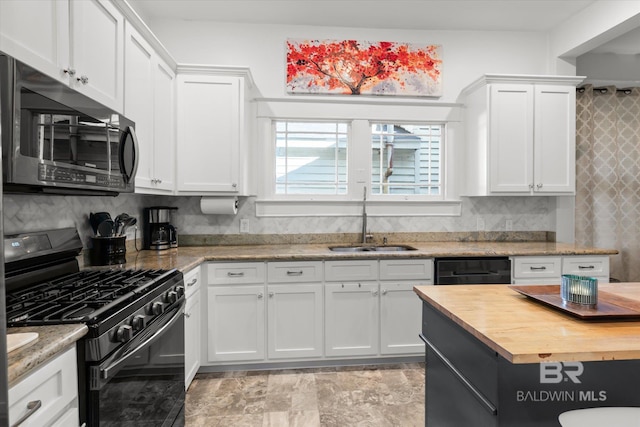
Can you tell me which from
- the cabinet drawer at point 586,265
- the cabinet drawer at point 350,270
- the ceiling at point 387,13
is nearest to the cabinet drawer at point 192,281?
the cabinet drawer at point 350,270

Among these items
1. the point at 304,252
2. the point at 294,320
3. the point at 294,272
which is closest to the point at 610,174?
the point at 304,252

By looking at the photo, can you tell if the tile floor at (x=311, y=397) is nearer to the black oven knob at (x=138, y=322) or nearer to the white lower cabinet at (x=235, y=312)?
the white lower cabinet at (x=235, y=312)

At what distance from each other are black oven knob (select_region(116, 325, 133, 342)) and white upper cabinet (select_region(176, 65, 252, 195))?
1.75m

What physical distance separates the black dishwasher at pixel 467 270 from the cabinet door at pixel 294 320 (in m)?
0.95

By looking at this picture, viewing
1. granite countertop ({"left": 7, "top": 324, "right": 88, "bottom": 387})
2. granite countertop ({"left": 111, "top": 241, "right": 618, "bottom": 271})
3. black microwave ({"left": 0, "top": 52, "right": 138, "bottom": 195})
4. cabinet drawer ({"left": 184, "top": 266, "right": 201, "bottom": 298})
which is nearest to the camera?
granite countertop ({"left": 7, "top": 324, "right": 88, "bottom": 387})

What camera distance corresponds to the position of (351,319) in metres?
2.83

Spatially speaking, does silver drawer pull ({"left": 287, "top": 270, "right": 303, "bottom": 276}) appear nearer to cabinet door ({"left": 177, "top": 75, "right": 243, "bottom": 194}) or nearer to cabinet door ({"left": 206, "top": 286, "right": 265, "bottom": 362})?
cabinet door ({"left": 206, "top": 286, "right": 265, "bottom": 362})

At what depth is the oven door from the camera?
47.0 inches

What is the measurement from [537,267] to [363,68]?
2293 mm

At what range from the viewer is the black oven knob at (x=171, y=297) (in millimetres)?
1793

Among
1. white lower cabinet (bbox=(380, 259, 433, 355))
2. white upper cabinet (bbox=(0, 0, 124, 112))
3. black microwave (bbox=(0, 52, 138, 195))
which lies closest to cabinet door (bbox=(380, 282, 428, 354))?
white lower cabinet (bbox=(380, 259, 433, 355))

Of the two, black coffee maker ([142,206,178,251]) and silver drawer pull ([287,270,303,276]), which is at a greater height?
black coffee maker ([142,206,178,251])

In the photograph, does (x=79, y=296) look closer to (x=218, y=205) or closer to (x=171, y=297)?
(x=171, y=297)

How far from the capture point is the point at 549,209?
3605 millimetres
